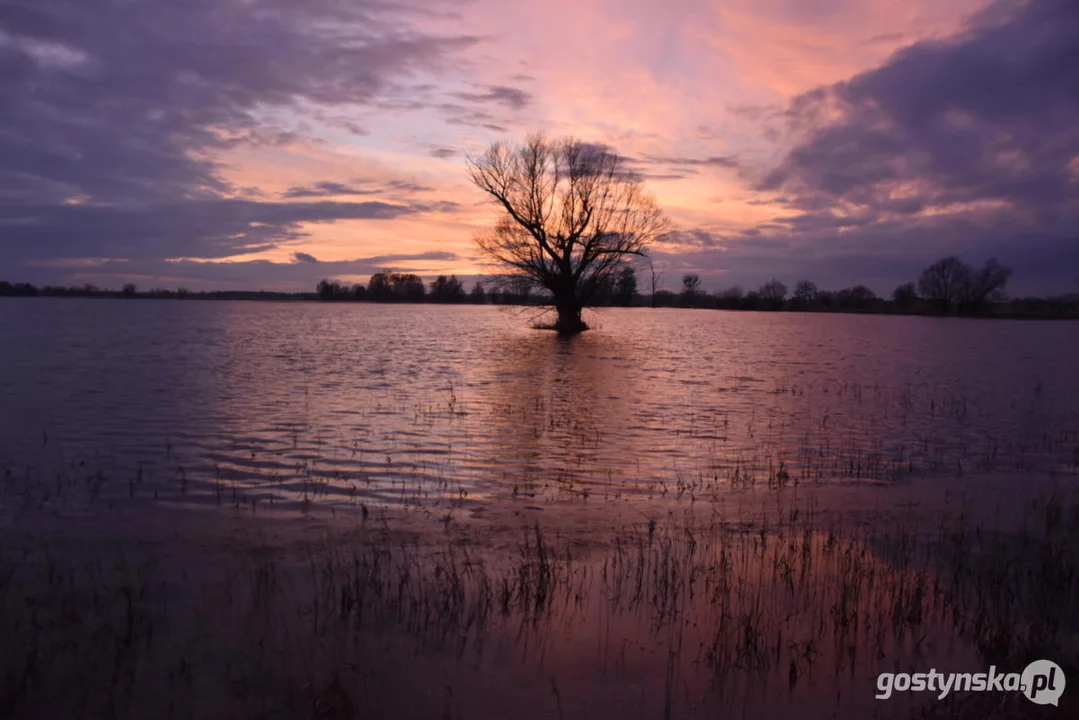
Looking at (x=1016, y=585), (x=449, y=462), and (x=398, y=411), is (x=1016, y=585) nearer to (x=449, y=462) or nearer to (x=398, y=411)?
(x=449, y=462)

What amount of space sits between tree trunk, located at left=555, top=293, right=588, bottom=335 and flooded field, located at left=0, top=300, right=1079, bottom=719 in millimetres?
33016

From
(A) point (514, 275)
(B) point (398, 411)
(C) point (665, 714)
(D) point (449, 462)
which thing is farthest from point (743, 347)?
(C) point (665, 714)

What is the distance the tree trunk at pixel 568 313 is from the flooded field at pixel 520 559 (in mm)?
33016

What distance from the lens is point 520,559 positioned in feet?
22.8

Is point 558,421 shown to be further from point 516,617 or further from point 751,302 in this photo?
point 751,302

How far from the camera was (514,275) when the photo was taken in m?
48.4

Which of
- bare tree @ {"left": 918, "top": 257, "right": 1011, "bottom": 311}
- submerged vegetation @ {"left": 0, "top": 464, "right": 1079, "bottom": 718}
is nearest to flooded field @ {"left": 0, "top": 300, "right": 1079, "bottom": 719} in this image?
submerged vegetation @ {"left": 0, "top": 464, "right": 1079, "bottom": 718}

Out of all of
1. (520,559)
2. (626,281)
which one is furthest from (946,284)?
(520,559)

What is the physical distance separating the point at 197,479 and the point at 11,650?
211 inches

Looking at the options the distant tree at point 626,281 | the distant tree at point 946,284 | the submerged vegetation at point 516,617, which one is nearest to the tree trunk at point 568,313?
the distant tree at point 626,281

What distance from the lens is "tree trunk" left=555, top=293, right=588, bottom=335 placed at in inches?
1957

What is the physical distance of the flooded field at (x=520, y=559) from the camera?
4.71 m

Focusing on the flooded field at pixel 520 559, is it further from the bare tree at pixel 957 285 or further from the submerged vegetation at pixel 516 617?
the bare tree at pixel 957 285

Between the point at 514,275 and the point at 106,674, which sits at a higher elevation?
the point at 514,275
